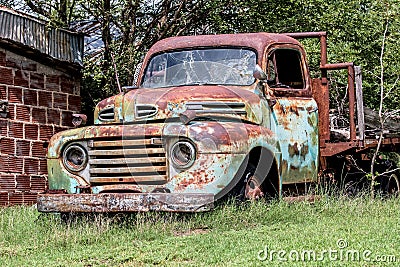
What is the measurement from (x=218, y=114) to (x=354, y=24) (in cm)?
827

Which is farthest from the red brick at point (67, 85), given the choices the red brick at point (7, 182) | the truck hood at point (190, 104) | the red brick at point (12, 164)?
the truck hood at point (190, 104)

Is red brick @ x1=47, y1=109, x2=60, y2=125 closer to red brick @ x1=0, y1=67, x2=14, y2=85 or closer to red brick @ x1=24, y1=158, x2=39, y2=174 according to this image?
red brick @ x1=24, y1=158, x2=39, y2=174

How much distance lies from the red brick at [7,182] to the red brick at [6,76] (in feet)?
4.91

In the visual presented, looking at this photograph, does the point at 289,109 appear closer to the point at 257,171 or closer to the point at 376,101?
the point at 257,171

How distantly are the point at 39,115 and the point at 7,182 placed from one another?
1.32 m

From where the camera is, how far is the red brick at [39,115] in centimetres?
1271

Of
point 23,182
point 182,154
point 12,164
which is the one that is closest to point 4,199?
point 23,182

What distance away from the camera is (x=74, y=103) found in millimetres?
13531

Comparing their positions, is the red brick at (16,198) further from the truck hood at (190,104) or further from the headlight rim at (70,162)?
the truck hood at (190,104)

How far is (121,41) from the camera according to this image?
14.9 meters

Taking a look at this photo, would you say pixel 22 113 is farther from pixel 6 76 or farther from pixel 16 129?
pixel 6 76

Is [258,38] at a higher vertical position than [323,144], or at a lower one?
higher

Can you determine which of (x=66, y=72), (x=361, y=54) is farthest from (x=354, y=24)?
(x=66, y=72)

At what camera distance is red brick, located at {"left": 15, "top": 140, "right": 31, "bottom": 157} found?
1232cm
